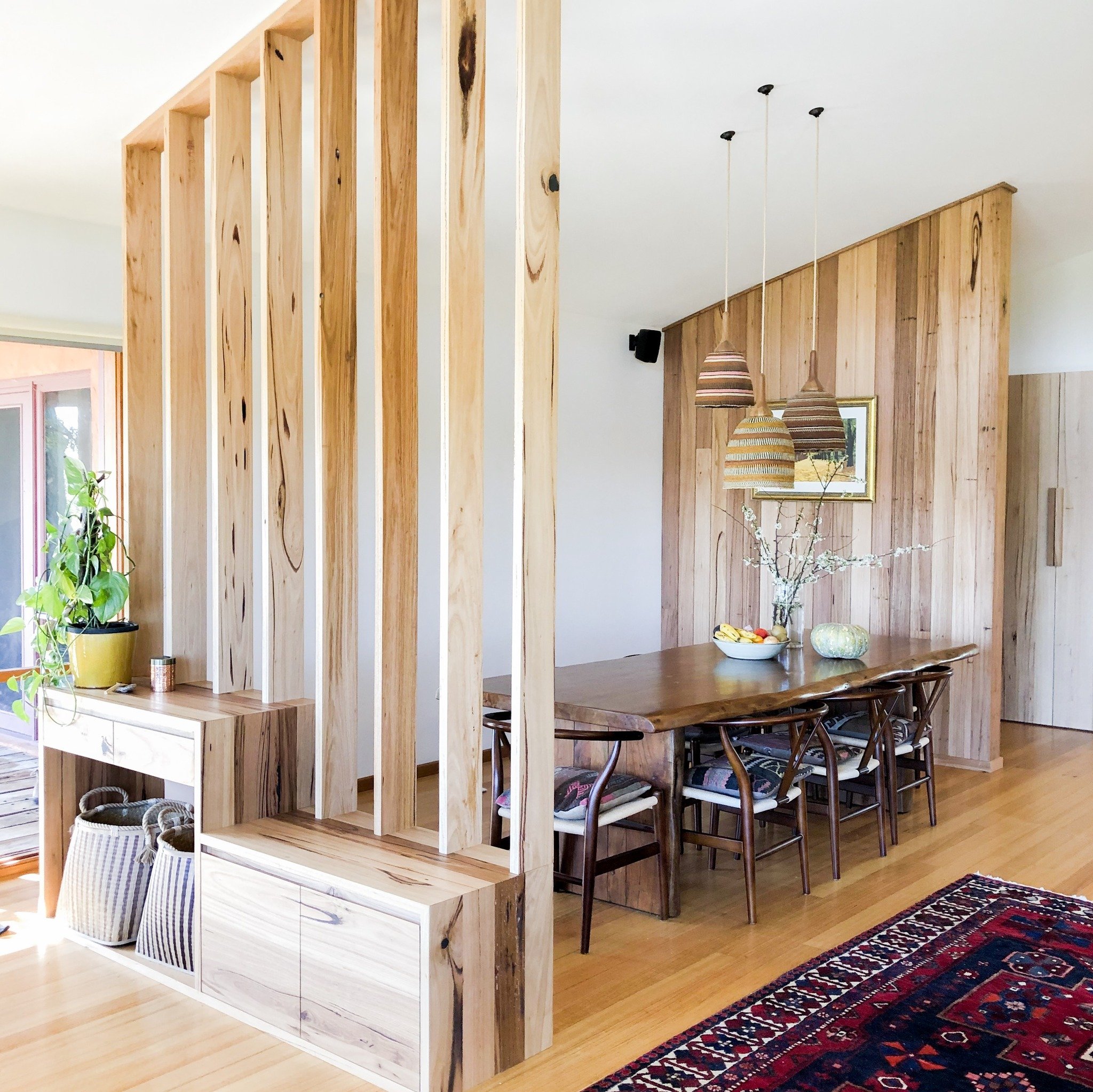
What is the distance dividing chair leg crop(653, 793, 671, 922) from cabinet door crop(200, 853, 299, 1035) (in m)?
1.34

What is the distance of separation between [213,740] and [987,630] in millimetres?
Result: 4156

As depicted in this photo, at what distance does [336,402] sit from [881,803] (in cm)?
260

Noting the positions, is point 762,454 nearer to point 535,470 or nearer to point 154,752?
point 535,470

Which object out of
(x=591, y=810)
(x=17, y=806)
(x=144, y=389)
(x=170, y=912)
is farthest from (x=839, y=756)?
(x=17, y=806)

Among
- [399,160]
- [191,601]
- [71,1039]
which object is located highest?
[399,160]

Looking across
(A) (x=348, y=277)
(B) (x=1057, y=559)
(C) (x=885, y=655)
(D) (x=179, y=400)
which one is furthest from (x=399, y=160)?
(B) (x=1057, y=559)

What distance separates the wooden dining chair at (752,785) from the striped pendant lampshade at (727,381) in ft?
3.91

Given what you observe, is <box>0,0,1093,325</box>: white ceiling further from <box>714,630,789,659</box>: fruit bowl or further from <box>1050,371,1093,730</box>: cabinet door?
<box>714,630,789,659</box>: fruit bowl

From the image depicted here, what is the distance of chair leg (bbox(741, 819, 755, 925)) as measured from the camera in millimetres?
3537

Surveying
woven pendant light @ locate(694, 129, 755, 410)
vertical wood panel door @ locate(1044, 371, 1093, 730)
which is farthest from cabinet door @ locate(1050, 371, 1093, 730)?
woven pendant light @ locate(694, 129, 755, 410)

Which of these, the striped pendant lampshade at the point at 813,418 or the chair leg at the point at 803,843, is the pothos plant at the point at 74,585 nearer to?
the chair leg at the point at 803,843

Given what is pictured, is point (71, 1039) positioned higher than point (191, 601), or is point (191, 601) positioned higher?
point (191, 601)

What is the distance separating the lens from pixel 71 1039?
2709mm

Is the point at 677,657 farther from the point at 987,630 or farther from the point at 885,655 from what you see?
the point at 987,630
